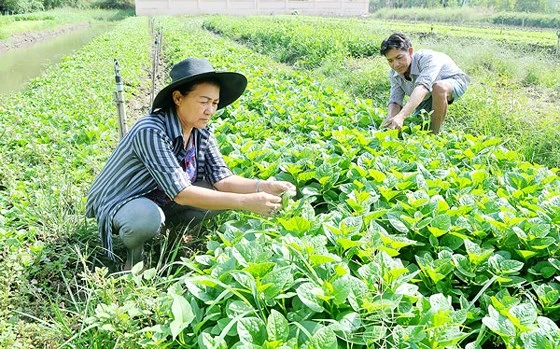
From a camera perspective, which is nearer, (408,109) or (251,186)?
(251,186)

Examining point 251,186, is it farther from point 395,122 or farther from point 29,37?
point 29,37

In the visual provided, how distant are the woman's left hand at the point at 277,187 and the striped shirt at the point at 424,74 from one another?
2457mm

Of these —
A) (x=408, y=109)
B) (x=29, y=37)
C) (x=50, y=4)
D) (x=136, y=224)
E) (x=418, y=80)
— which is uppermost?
(x=50, y=4)

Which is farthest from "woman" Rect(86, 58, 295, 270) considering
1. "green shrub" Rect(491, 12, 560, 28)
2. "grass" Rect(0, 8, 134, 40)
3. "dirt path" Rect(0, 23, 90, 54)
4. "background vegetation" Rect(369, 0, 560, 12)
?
"background vegetation" Rect(369, 0, 560, 12)

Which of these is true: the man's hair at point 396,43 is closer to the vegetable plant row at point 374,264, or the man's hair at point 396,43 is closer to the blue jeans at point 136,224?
the vegetable plant row at point 374,264

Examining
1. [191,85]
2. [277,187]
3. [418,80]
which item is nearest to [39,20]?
[418,80]

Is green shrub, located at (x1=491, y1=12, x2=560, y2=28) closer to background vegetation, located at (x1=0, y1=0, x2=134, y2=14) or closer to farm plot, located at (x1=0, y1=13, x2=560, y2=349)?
background vegetation, located at (x1=0, y1=0, x2=134, y2=14)

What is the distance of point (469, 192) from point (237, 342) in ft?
6.34

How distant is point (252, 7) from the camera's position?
5147 cm

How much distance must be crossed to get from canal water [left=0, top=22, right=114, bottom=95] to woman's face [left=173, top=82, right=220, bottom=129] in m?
10.5

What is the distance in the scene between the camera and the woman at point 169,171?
2.66 metres

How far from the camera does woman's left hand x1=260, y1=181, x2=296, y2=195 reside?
9.44 ft

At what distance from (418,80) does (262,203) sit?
289 centimetres

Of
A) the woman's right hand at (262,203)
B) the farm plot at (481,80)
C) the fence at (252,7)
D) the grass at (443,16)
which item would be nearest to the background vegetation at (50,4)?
the fence at (252,7)
